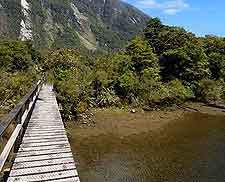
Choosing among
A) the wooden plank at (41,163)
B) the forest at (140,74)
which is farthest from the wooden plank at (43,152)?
the forest at (140,74)

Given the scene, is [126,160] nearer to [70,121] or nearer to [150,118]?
[70,121]

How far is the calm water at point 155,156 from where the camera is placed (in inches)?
493

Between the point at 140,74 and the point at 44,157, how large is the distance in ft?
81.7

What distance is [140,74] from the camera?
3088 centimetres

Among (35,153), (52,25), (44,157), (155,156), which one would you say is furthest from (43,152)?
(52,25)

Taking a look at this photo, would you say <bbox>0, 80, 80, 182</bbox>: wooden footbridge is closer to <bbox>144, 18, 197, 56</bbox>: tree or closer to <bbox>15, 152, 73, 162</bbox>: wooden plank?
<bbox>15, 152, 73, 162</bbox>: wooden plank

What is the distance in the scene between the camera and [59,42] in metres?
137

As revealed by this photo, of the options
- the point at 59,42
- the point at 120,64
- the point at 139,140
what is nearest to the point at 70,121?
the point at 139,140

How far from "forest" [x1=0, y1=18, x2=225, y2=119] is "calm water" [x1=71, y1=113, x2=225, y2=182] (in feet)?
16.8

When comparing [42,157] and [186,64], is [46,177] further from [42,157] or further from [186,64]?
[186,64]

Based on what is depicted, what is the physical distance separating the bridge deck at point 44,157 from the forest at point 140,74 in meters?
9.99

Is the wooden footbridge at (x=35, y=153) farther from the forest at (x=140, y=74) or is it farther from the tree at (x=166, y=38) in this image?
the tree at (x=166, y=38)

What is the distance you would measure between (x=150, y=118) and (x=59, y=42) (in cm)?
11721

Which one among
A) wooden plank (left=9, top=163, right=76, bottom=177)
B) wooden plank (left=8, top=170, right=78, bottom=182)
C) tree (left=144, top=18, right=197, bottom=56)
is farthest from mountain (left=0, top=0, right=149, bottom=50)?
wooden plank (left=8, top=170, right=78, bottom=182)
